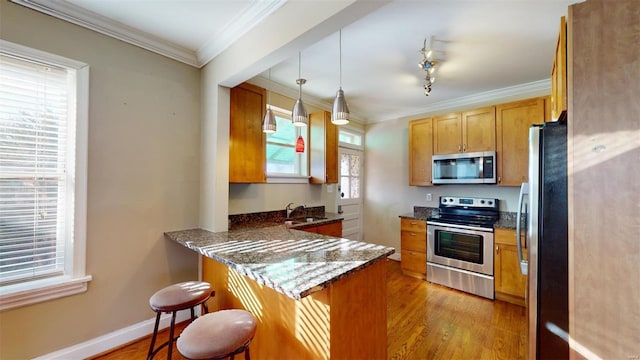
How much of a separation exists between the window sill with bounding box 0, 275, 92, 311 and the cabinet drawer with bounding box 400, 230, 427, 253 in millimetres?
3451

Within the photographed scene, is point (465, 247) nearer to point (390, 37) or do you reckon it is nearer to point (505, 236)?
point (505, 236)

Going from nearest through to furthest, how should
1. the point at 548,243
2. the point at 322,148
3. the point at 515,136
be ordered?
the point at 548,243
the point at 515,136
the point at 322,148

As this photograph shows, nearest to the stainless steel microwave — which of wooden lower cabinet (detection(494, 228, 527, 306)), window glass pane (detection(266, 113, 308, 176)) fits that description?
wooden lower cabinet (detection(494, 228, 527, 306))

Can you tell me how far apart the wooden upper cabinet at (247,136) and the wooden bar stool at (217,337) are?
4.74 ft

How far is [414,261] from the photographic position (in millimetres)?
3576

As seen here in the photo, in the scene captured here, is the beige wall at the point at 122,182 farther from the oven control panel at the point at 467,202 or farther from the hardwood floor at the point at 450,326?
the oven control panel at the point at 467,202

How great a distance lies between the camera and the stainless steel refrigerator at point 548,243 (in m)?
1.47

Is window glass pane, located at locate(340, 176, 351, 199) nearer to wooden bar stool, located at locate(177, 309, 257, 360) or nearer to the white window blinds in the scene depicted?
wooden bar stool, located at locate(177, 309, 257, 360)

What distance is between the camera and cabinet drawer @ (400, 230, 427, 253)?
137 inches

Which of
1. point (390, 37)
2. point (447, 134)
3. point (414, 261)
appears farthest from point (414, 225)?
point (390, 37)

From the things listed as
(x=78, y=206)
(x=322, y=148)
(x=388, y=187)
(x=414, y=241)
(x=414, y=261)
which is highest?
(x=322, y=148)

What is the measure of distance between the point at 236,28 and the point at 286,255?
1.78 m

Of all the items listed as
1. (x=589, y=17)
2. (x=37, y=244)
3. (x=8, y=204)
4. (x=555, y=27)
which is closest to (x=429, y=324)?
(x=589, y=17)

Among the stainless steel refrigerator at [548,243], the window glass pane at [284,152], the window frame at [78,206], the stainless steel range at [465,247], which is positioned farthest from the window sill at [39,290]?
the stainless steel range at [465,247]
